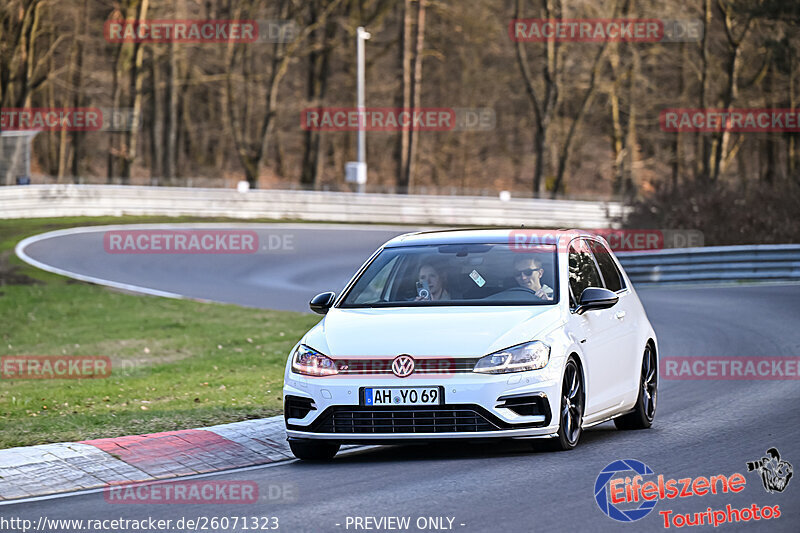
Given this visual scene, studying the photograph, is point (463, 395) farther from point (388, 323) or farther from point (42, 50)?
point (42, 50)

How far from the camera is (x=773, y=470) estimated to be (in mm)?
8359

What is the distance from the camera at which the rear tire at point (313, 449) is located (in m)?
9.00

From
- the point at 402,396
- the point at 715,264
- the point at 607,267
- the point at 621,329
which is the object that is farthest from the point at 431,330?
the point at 715,264

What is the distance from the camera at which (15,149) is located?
43469mm

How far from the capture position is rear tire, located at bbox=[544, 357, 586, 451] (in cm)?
887

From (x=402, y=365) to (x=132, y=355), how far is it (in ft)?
37.4

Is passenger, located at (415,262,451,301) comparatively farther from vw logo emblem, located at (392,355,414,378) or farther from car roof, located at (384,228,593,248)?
vw logo emblem, located at (392,355,414,378)

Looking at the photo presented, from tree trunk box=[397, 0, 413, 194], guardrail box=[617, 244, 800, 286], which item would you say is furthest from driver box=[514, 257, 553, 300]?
tree trunk box=[397, 0, 413, 194]

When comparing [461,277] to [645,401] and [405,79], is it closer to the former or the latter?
[645,401]

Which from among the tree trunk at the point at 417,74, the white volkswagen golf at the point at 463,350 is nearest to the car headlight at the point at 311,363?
the white volkswagen golf at the point at 463,350

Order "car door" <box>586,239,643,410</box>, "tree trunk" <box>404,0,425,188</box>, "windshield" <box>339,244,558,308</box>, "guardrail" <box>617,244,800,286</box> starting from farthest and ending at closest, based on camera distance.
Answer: "tree trunk" <box>404,0,425,188</box> → "guardrail" <box>617,244,800,286</box> → "car door" <box>586,239,643,410</box> → "windshield" <box>339,244,558,308</box>

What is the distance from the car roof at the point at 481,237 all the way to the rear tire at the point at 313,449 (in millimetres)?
1798

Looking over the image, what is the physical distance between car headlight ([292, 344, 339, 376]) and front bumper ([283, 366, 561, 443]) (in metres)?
0.06

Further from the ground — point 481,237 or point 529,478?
point 481,237
